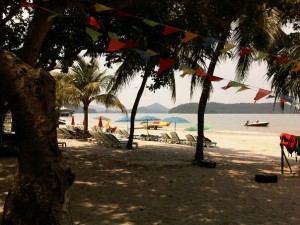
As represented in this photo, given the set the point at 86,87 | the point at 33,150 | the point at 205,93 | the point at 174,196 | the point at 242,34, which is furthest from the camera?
the point at 86,87

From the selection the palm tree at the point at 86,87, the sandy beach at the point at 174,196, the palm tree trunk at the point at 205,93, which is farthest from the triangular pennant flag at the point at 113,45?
the palm tree at the point at 86,87

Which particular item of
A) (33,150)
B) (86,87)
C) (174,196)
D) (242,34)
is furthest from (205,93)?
(86,87)

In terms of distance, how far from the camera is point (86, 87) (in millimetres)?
25188

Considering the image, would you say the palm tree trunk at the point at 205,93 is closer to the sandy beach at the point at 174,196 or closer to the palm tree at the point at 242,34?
the palm tree at the point at 242,34

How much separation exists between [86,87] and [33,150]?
21859mm

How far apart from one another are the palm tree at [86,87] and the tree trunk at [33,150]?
20360 millimetres

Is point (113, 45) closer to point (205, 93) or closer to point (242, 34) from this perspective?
point (205, 93)

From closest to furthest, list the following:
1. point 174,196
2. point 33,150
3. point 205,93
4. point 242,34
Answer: point 33,150
point 174,196
point 205,93
point 242,34

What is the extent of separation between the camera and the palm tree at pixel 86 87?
25.2 meters

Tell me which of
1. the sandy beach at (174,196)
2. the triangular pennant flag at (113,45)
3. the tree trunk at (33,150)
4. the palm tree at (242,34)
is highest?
the palm tree at (242,34)

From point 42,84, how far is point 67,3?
397 cm

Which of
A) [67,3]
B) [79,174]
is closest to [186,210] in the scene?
[79,174]

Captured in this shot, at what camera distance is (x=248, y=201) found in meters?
7.17

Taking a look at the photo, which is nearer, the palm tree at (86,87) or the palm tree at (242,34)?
the palm tree at (242,34)
